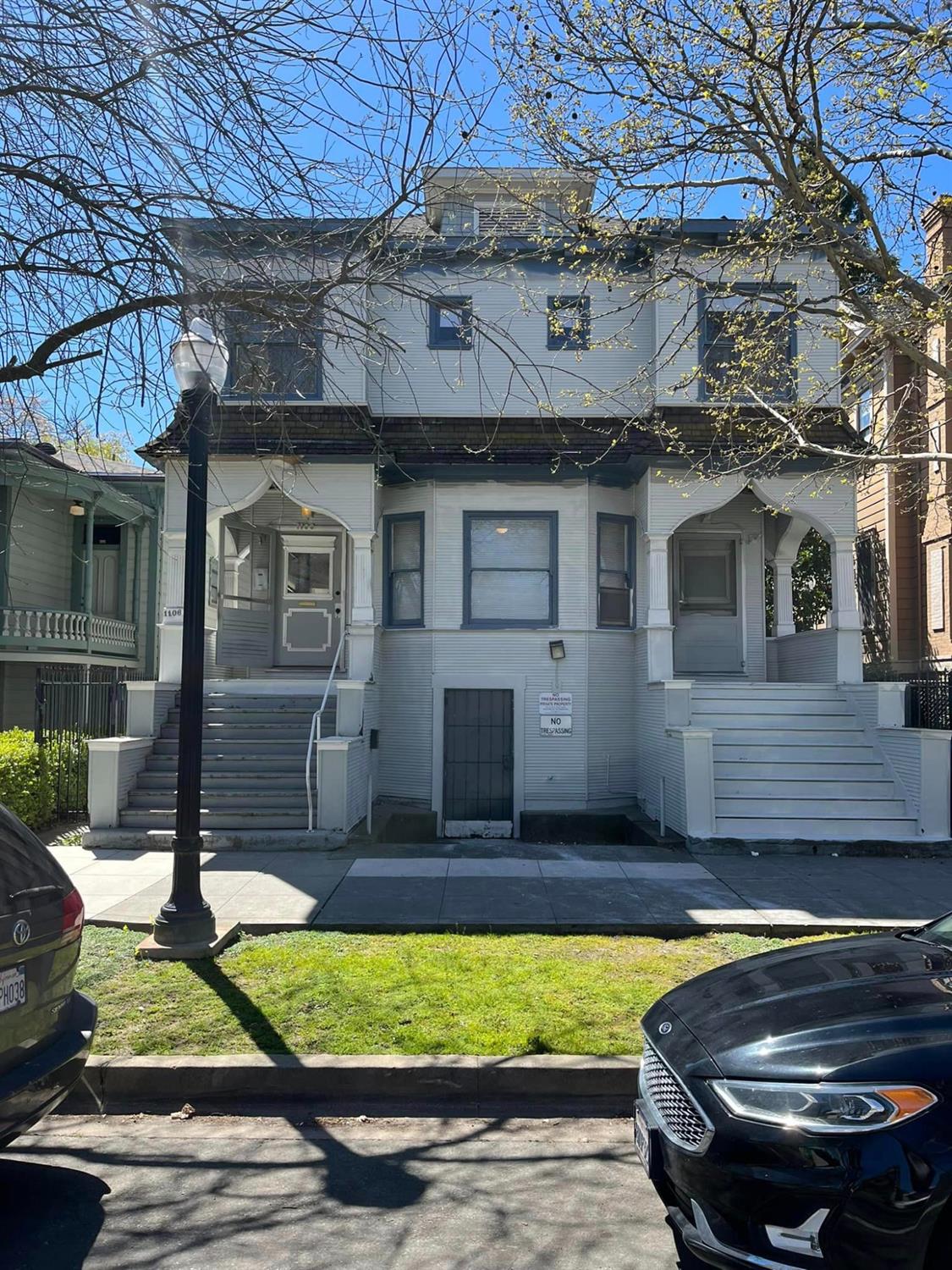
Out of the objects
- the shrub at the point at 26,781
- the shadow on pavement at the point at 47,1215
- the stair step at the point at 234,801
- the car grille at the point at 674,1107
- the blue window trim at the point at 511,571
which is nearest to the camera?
the car grille at the point at 674,1107

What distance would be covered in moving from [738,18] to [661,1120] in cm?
882

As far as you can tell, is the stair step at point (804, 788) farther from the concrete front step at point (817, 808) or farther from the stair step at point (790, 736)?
the stair step at point (790, 736)

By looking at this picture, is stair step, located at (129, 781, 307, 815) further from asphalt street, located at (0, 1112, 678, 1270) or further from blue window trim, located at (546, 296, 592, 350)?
blue window trim, located at (546, 296, 592, 350)

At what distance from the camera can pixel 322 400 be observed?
1262cm

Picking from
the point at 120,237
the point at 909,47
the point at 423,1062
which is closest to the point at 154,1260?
the point at 423,1062

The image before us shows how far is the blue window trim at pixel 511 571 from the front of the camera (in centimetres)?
1309

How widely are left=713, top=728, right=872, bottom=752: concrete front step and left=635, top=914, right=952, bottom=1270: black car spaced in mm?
8451

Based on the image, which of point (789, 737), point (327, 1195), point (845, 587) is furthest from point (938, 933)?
point (845, 587)

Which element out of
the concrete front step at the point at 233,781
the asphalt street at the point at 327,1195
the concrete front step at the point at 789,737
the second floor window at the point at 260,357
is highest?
the second floor window at the point at 260,357

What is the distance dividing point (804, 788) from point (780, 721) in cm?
127

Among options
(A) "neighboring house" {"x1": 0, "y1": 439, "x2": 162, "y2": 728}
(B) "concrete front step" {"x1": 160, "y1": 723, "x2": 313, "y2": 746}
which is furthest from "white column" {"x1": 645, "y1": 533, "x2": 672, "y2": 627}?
(A) "neighboring house" {"x1": 0, "y1": 439, "x2": 162, "y2": 728}

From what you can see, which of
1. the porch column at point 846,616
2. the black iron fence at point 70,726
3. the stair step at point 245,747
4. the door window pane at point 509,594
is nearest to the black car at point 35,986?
the stair step at point 245,747

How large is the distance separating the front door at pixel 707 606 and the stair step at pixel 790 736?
251 cm

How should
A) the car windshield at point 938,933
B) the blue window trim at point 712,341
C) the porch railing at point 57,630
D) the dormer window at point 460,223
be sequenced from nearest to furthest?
1. the car windshield at point 938,933
2. the blue window trim at point 712,341
3. the dormer window at point 460,223
4. the porch railing at point 57,630
